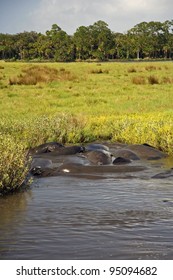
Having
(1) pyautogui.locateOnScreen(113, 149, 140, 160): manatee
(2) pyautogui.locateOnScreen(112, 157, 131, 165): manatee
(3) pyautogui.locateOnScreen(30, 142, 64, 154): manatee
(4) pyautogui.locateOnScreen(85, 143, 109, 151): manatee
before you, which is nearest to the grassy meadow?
(3) pyautogui.locateOnScreen(30, 142, 64, 154): manatee

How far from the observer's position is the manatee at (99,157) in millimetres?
11242

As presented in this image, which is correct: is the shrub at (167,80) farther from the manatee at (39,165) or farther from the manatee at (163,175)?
the manatee at (163,175)

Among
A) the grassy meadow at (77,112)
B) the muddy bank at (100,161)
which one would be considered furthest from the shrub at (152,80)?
the muddy bank at (100,161)

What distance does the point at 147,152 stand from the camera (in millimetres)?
12227

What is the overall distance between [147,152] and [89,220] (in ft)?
17.5

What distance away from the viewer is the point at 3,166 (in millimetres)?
8438

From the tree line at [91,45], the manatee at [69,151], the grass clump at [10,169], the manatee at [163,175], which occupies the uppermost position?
the tree line at [91,45]

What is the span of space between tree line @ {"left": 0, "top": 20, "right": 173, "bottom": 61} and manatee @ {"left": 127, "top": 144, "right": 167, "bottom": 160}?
256 ft

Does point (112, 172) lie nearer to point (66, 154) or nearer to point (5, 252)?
point (66, 154)

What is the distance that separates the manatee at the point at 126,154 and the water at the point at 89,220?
2.05 m

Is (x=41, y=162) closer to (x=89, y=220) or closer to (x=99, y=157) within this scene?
(x=99, y=157)

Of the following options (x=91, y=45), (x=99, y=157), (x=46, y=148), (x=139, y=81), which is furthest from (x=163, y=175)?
(x=91, y=45)

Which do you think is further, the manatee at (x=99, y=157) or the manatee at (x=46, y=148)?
the manatee at (x=46, y=148)

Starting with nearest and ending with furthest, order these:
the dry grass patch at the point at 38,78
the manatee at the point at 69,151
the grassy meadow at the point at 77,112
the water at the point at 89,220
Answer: the water at the point at 89,220 → the manatee at the point at 69,151 → the grassy meadow at the point at 77,112 → the dry grass patch at the point at 38,78
